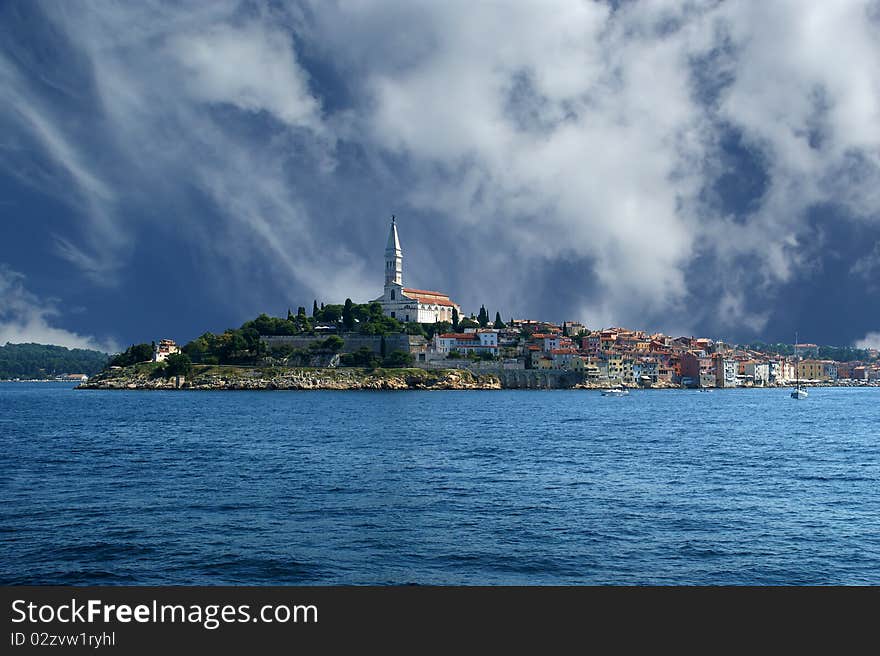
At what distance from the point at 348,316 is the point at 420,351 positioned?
15335mm

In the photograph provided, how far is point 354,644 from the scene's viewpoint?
8.95 metres

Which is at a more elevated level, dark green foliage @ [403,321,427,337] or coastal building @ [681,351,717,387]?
dark green foliage @ [403,321,427,337]

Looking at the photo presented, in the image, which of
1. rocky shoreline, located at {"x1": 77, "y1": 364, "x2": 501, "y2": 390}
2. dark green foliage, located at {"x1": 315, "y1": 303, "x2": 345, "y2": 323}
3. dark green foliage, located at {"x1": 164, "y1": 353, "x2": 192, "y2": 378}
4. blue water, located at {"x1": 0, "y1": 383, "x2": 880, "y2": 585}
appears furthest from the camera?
dark green foliage, located at {"x1": 315, "y1": 303, "x2": 345, "y2": 323}

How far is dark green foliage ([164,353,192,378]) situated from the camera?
4577 inches

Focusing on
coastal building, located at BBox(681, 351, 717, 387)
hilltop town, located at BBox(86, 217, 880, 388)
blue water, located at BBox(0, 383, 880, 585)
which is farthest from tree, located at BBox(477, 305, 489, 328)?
blue water, located at BBox(0, 383, 880, 585)

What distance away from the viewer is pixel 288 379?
116 meters

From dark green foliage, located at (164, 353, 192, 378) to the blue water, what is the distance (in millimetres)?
75073

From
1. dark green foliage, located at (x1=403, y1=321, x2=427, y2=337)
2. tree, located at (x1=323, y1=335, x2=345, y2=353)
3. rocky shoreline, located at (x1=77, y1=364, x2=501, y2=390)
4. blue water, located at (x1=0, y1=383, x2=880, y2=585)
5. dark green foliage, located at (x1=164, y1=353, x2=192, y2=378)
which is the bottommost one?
blue water, located at (x1=0, y1=383, x2=880, y2=585)

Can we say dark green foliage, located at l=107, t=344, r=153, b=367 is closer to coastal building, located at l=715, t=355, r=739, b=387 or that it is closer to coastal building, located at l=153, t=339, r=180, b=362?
coastal building, located at l=153, t=339, r=180, b=362

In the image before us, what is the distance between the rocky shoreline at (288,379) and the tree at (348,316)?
1605cm

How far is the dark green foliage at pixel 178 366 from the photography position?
116250 millimetres

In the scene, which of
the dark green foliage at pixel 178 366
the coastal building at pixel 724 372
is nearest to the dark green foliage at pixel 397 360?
the dark green foliage at pixel 178 366

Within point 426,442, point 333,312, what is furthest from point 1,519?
point 333,312

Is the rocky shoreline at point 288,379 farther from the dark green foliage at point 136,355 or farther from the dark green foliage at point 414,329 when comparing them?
the dark green foliage at point 414,329
